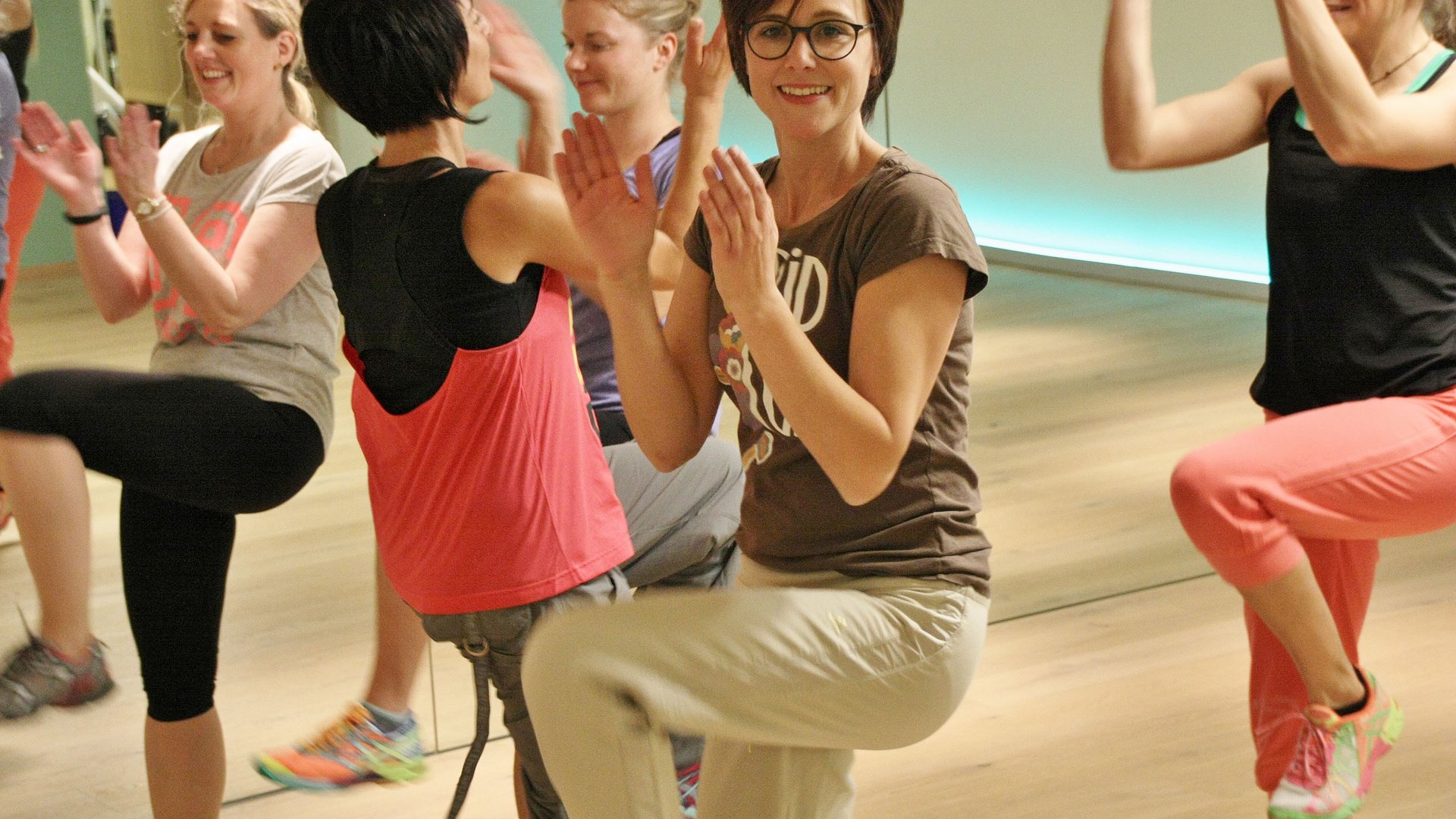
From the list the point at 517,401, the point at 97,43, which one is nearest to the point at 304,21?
the point at 517,401

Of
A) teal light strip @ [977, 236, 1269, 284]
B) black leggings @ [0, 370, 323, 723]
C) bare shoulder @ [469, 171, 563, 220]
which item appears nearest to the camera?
bare shoulder @ [469, 171, 563, 220]

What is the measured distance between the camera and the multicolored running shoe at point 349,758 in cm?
253

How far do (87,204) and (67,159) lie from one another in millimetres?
72

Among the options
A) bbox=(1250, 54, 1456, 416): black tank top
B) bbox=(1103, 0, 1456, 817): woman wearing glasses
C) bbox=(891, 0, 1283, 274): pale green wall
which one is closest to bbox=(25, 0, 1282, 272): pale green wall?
bbox=(891, 0, 1283, 274): pale green wall

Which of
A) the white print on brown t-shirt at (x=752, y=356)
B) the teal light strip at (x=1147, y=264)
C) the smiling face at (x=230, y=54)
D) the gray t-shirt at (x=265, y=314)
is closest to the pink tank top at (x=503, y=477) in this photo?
the white print on brown t-shirt at (x=752, y=356)

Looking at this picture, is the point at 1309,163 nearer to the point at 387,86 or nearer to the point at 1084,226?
the point at 387,86

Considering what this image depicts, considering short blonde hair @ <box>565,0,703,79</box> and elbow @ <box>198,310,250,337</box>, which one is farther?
short blonde hair @ <box>565,0,703,79</box>

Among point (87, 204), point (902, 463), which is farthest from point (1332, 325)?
point (87, 204)

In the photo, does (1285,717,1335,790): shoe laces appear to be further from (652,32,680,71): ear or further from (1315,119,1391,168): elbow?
(652,32,680,71): ear

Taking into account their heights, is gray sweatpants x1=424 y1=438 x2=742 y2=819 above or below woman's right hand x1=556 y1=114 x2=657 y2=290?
below

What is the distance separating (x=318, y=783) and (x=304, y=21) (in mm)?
1183

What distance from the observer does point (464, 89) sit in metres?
2.08

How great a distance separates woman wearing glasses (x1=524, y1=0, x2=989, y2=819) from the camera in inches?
68.1

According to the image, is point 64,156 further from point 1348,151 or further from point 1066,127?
point 1066,127
